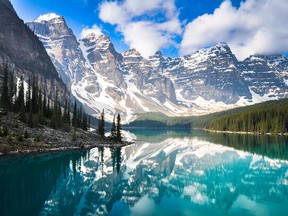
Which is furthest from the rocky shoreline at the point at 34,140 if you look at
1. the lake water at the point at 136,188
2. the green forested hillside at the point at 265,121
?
the green forested hillside at the point at 265,121

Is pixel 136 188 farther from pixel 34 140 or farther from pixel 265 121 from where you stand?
pixel 265 121

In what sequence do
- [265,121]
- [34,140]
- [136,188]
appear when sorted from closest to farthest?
[136,188] < [34,140] < [265,121]

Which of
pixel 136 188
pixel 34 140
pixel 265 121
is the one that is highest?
pixel 265 121

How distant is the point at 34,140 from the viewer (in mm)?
72375

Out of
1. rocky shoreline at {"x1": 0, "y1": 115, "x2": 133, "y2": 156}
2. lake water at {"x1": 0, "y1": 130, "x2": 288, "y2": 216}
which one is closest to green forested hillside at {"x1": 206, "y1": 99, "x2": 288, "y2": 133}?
rocky shoreline at {"x1": 0, "y1": 115, "x2": 133, "y2": 156}

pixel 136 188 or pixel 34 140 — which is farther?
pixel 34 140

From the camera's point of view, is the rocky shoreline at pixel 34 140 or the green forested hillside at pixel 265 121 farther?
the green forested hillside at pixel 265 121

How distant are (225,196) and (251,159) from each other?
3832cm

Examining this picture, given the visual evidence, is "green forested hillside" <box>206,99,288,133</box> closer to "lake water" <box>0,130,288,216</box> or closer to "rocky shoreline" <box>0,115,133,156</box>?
"rocky shoreline" <box>0,115,133,156</box>

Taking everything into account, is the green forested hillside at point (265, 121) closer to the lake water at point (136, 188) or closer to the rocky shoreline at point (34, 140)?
the rocky shoreline at point (34, 140)

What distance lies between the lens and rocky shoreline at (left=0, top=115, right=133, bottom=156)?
64125 mm

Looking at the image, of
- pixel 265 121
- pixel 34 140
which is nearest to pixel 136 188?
pixel 34 140

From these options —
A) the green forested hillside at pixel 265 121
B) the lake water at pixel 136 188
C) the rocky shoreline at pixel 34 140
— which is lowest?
the lake water at pixel 136 188

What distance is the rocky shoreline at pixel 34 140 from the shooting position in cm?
6412
